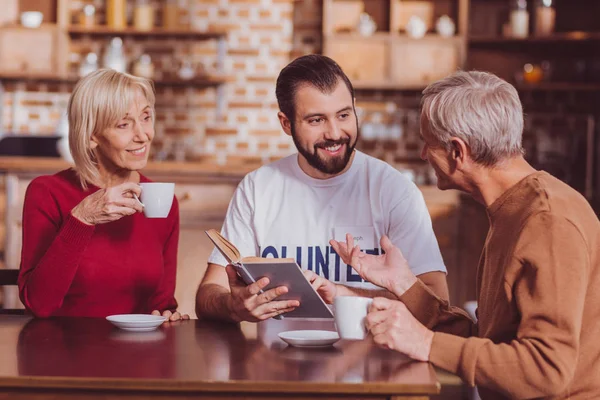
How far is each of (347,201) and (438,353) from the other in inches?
32.2

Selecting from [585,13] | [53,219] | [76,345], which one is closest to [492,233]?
[76,345]

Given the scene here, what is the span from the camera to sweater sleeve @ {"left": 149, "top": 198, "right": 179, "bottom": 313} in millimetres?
2148

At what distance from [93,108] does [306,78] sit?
0.55m

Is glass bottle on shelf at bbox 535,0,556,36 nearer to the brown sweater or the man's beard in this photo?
the man's beard

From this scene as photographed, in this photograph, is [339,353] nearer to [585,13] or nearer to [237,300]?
[237,300]

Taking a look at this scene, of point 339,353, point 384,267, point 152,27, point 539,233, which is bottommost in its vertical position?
point 339,353

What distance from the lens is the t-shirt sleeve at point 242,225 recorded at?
2.17 metres

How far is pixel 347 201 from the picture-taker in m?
2.16

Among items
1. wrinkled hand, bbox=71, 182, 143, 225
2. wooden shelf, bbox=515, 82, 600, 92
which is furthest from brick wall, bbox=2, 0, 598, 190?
wrinkled hand, bbox=71, 182, 143, 225

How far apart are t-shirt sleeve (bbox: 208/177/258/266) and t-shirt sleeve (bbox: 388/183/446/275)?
366 millimetres

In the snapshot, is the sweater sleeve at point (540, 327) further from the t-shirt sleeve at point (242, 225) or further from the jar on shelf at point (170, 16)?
the jar on shelf at point (170, 16)

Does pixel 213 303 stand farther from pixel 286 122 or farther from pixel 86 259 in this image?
pixel 286 122

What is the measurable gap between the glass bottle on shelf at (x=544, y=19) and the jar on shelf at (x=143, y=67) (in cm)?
235

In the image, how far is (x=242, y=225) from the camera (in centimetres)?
219
